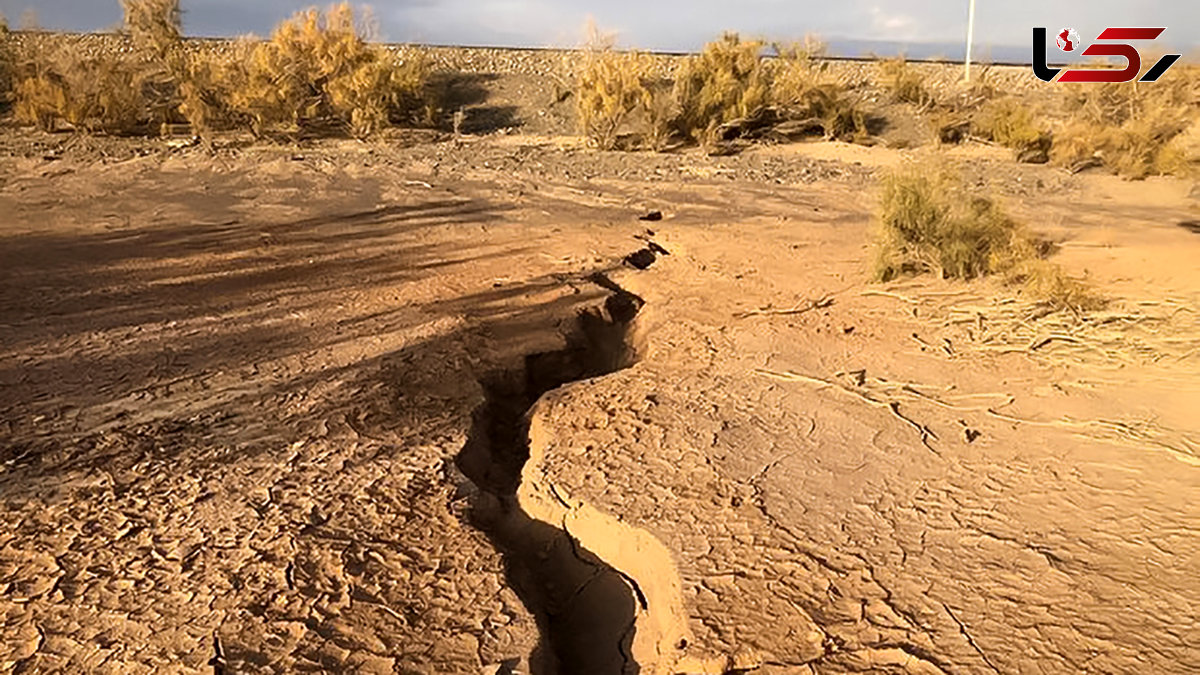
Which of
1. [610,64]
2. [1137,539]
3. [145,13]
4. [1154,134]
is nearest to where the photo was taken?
[1137,539]

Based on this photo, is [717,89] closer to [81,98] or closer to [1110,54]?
[1110,54]

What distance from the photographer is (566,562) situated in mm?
4703

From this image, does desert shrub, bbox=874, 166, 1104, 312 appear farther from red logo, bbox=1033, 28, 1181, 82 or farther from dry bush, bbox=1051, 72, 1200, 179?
dry bush, bbox=1051, 72, 1200, 179

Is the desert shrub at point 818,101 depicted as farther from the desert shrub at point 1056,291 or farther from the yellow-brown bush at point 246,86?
the desert shrub at point 1056,291

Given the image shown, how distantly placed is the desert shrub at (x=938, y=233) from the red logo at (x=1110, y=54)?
470 cm

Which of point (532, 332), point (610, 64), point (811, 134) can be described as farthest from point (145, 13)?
point (532, 332)

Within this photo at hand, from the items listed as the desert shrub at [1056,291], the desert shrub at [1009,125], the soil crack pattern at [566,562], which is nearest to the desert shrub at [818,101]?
the desert shrub at [1009,125]

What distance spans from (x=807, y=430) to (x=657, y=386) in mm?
1175

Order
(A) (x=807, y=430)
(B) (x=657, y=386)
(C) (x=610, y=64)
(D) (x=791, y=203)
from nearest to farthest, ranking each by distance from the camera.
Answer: (A) (x=807, y=430)
(B) (x=657, y=386)
(D) (x=791, y=203)
(C) (x=610, y=64)

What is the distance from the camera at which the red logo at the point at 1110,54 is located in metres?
14.6

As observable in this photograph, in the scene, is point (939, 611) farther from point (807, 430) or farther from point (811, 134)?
point (811, 134)

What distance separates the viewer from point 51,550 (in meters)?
4.22

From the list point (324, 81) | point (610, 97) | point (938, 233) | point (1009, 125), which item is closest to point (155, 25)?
point (324, 81)

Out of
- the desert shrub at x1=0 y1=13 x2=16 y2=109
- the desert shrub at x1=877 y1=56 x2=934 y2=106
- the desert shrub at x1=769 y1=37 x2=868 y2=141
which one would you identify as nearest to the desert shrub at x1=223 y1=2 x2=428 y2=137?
the desert shrub at x1=0 y1=13 x2=16 y2=109
